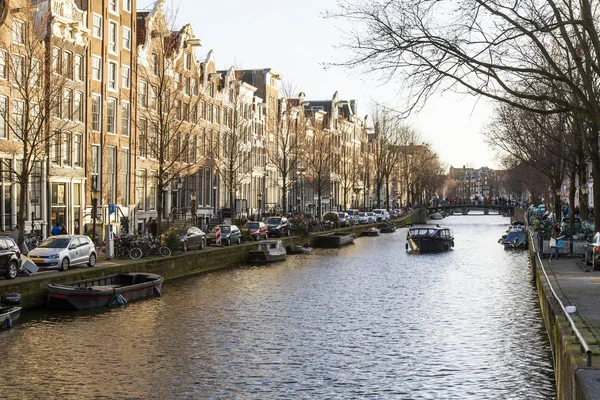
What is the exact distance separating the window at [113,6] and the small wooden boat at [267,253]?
1958 centimetres

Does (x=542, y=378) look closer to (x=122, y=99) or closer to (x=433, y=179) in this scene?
(x=122, y=99)

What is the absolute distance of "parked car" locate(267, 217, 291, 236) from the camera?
6756cm

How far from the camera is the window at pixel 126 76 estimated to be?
59.7 m

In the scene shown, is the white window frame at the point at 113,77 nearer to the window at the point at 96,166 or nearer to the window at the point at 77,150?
the window at the point at 96,166

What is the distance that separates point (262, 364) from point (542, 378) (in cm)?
707

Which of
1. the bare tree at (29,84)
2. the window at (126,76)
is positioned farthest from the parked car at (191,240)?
the window at (126,76)

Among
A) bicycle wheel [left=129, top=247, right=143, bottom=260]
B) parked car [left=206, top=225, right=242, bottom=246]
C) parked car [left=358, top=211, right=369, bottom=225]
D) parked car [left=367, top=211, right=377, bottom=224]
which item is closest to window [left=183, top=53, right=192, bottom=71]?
parked car [left=206, top=225, right=242, bottom=246]

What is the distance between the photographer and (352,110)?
532 ft

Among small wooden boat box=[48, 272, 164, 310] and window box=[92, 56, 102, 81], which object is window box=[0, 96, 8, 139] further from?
small wooden boat box=[48, 272, 164, 310]

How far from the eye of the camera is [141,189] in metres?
62.5

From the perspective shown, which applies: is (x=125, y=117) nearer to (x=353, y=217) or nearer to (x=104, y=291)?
(x=104, y=291)

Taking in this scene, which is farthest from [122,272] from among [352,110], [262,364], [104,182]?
[352,110]

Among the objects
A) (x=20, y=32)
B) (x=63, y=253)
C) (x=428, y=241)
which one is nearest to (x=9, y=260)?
(x=63, y=253)

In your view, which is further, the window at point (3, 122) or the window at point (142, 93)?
the window at point (142, 93)
